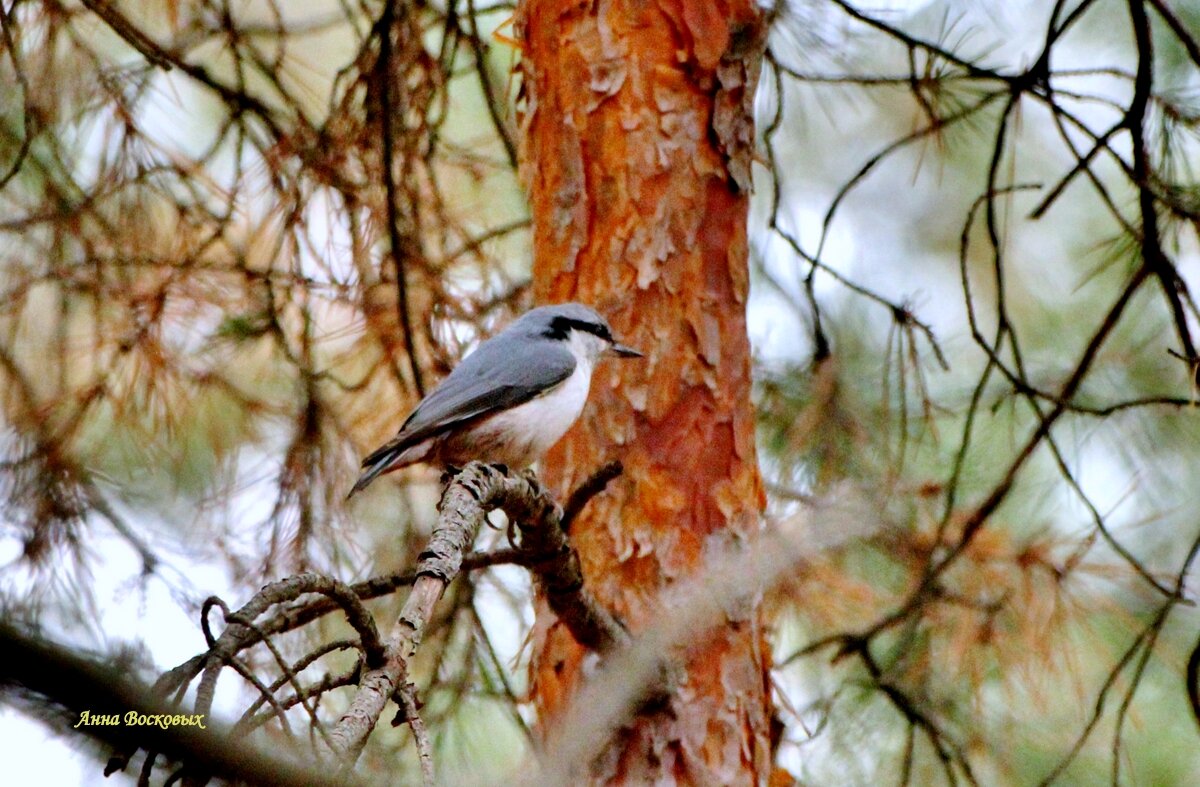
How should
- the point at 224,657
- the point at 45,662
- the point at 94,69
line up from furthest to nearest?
the point at 94,69, the point at 224,657, the point at 45,662

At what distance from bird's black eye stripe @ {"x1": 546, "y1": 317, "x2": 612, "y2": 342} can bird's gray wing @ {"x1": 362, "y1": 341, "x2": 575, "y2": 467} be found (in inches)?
1.1

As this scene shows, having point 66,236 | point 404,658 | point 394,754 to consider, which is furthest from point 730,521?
point 66,236

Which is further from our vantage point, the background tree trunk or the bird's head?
the bird's head

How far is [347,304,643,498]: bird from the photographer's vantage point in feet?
8.57

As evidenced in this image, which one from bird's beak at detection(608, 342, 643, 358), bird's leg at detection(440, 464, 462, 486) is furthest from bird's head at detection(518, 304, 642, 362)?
bird's leg at detection(440, 464, 462, 486)

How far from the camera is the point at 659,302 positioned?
2.64m

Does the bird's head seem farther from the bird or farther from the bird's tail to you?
the bird's tail

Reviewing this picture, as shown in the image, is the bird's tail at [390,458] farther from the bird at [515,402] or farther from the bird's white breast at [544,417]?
the bird's white breast at [544,417]

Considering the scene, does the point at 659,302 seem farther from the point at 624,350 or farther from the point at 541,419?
the point at 541,419

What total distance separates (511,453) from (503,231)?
878 mm

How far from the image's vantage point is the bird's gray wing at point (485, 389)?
2639mm

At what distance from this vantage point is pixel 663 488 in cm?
255

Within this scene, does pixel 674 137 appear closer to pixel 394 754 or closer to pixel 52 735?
pixel 394 754

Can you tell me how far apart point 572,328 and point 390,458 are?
457mm
